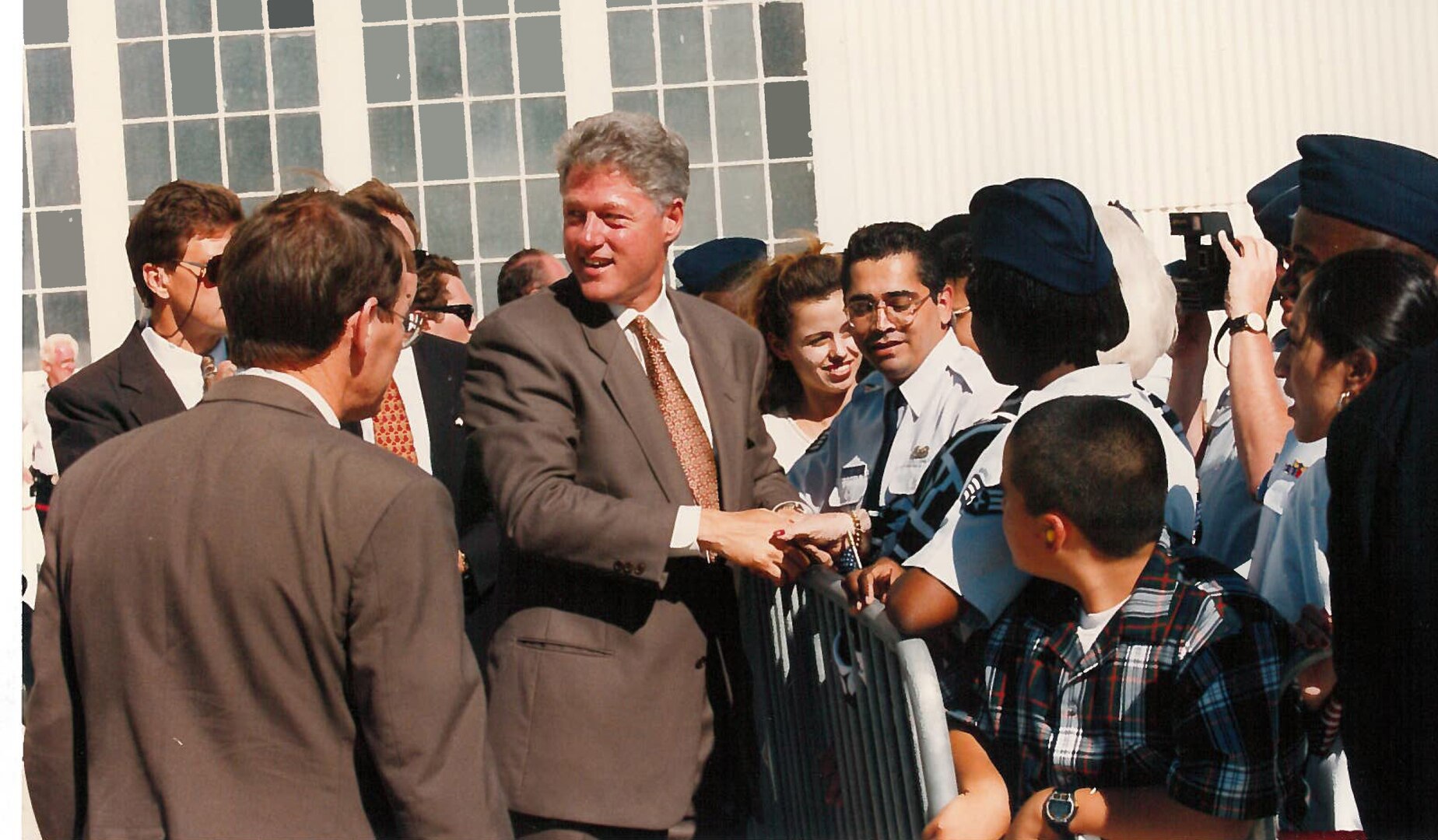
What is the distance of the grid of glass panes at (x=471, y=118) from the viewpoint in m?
7.93

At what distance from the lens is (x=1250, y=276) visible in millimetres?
3543

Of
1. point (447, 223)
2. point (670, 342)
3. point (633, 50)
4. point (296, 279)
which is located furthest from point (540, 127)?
point (296, 279)

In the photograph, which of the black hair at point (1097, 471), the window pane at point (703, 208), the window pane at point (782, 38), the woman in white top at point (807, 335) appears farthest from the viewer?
the window pane at point (703, 208)

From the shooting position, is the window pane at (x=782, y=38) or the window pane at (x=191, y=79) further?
→ the window pane at (x=191, y=79)

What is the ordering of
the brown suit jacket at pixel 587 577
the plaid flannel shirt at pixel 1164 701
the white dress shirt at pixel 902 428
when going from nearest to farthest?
the plaid flannel shirt at pixel 1164 701 < the brown suit jacket at pixel 587 577 < the white dress shirt at pixel 902 428

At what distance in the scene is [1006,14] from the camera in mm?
6762

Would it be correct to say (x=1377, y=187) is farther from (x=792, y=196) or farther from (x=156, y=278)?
(x=792, y=196)

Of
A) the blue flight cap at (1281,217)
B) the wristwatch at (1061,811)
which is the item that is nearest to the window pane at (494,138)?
the blue flight cap at (1281,217)

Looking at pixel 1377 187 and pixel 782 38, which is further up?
pixel 782 38

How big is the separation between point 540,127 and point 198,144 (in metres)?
1.75

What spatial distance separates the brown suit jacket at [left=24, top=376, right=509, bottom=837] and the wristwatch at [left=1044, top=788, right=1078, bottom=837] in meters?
0.92

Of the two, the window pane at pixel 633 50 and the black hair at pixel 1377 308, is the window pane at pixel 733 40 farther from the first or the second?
the black hair at pixel 1377 308

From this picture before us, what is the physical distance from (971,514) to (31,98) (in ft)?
22.5

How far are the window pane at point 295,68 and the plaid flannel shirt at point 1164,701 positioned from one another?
247 inches
